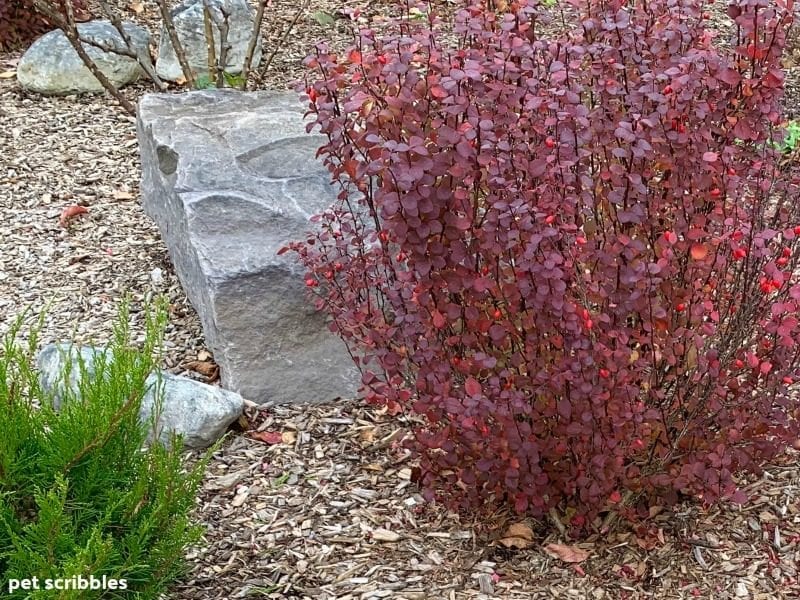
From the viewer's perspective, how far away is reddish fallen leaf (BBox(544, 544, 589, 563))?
8.98 ft

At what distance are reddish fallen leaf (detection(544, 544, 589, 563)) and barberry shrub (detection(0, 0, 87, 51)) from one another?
5.67m

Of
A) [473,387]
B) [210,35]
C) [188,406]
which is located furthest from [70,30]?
[473,387]

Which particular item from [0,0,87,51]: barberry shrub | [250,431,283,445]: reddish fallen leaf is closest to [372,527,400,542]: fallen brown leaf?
[250,431,283,445]: reddish fallen leaf

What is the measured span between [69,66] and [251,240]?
3.14 meters

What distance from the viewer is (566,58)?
2.44 meters

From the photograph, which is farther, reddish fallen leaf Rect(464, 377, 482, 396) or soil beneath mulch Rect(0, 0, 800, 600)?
soil beneath mulch Rect(0, 0, 800, 600)

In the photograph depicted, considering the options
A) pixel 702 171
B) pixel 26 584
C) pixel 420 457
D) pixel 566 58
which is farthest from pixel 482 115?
pixel 26 584

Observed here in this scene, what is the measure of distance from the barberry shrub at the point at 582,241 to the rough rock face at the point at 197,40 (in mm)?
3923

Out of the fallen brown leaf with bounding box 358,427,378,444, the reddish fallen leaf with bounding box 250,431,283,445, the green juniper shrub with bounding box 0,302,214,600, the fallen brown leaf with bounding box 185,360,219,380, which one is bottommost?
the fallen brown leaf with bounding box 358,427,378,444

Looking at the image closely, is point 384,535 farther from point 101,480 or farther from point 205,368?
point 205,368

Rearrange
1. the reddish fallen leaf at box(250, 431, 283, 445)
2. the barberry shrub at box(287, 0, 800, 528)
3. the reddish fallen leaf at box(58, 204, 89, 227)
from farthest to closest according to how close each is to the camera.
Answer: the reddish fallen leaf at box(58, 204, 89, 227) → the reddish fallen leaf at box(250, 431, 283, 445) → the barberry shrub at box(287, 0, 800, 528)

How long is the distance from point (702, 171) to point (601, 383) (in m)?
0.57

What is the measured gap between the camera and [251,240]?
3654 mm

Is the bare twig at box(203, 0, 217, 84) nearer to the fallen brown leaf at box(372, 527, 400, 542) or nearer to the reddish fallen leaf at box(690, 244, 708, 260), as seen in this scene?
the fallen brown leaf at box(372, 527, 400, 542)
